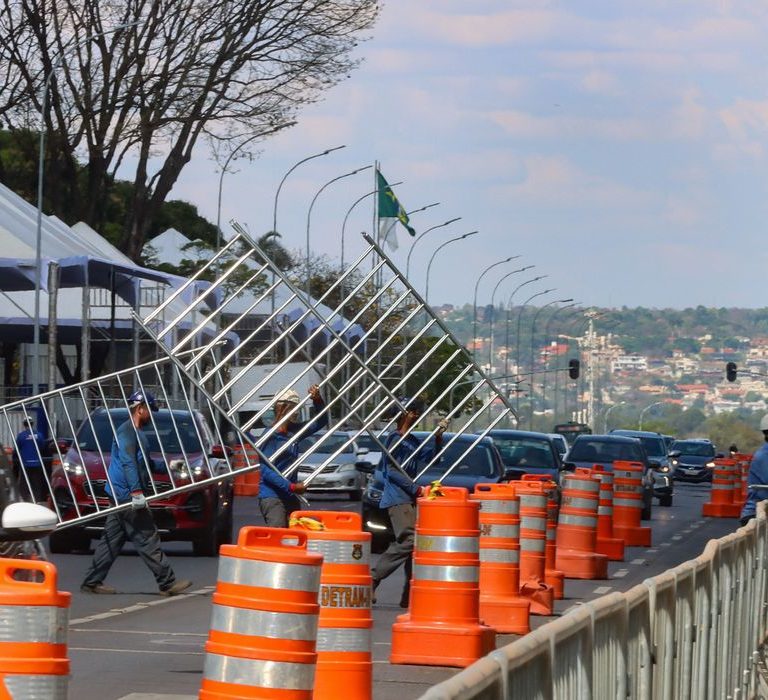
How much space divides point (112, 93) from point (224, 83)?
2925mm

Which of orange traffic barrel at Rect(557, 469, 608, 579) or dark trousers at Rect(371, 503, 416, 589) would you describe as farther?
orange traffic barrel at Rect(557, 469, 608, 579)

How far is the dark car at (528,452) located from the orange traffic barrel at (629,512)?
4.83ft

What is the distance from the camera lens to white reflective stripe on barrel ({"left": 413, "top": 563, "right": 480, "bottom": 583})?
12539mm

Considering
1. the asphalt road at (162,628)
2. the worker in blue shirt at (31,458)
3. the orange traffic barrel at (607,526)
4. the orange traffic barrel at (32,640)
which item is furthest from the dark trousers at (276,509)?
the worker in blue shirt at (31,458)

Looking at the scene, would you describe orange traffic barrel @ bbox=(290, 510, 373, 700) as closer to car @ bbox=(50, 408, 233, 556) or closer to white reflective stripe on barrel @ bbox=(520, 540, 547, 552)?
white reflective stripe on barrel @ bbox=(520, 540, 547, 552)

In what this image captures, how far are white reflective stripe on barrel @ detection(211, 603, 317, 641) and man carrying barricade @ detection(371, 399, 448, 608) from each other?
8.43 metres

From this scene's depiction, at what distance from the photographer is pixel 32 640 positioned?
17.5 feet

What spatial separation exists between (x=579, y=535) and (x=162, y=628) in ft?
25.1

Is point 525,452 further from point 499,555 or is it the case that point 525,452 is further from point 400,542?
point 499,555

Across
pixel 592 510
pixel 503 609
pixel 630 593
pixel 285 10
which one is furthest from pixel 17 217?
pixel 630 593

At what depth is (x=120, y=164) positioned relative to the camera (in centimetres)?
4841

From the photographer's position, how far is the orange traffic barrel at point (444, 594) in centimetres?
1238

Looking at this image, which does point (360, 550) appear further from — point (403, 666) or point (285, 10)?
point (285, 10)

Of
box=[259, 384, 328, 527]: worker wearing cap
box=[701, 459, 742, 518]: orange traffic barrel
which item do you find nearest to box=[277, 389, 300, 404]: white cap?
box=[259, 384, 328, 527]: worker wearing cap
